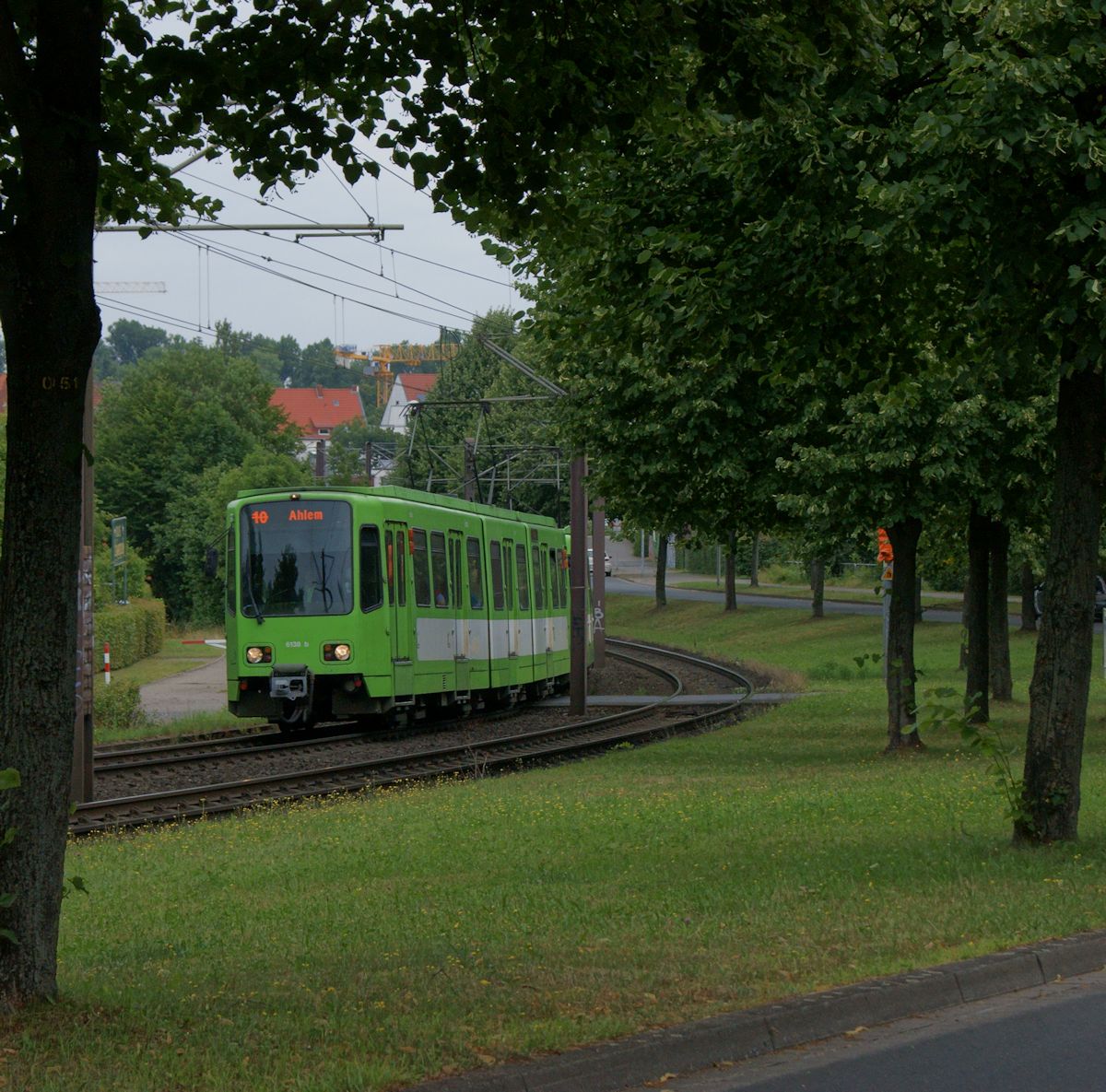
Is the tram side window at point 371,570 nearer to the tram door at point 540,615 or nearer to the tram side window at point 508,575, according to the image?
the tram side window at point 508,575

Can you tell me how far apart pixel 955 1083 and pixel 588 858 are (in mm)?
5435

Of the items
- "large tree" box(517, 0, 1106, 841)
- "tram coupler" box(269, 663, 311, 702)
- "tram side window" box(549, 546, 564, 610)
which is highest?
"large tree" box(517, 0, 1106, 841)

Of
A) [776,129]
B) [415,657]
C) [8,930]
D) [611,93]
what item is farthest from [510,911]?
[415,657]

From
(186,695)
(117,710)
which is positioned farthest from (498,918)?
(186,695)

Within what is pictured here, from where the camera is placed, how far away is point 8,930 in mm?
6773

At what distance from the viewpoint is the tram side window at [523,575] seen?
3338cm

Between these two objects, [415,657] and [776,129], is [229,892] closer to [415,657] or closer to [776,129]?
[776,129]

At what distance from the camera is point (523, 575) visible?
3369 centimetres

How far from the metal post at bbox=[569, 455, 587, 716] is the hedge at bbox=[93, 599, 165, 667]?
503 inches

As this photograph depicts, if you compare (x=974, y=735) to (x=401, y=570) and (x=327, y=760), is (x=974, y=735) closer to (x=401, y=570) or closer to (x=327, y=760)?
(x=327, y=760)

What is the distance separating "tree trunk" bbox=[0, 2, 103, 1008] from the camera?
6.81 metres

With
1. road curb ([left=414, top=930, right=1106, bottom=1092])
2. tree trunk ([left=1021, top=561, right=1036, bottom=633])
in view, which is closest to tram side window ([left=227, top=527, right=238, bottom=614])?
road curb ([left=414, top=930, right=1106, bottom=1092])

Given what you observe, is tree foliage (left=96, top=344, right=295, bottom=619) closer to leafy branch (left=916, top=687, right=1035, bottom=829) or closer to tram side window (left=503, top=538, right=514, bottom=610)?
tram side window (left=503, top=538, right=514, bottom=610)

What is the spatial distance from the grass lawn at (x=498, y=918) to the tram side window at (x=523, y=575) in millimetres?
15466
